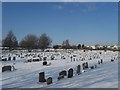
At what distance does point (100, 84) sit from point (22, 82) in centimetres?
467

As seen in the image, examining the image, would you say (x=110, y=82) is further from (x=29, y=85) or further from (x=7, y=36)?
(x=7, y=36)

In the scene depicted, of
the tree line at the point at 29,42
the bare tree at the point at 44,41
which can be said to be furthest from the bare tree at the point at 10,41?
the bare tree at the point at 44,41

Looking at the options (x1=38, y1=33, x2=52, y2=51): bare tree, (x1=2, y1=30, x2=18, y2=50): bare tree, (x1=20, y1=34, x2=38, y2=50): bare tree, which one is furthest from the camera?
(x1=38, y1=33, x2=52, y2=51): bare tree

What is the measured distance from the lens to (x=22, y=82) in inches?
573

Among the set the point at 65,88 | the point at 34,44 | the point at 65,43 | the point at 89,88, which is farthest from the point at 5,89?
the point at 65,43

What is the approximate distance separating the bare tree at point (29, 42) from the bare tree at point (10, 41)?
4.48 m

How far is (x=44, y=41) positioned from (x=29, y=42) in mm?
7364

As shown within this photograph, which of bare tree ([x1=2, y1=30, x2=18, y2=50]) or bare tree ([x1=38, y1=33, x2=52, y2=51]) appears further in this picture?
bare tree ([x1=38, y1=33, x2=52, y2=51])

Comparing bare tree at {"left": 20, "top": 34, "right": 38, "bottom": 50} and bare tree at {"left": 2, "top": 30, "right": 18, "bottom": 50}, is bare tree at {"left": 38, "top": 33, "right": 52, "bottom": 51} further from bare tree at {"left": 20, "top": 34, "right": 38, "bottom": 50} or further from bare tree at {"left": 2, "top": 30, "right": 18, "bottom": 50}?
bare tree at {"left": 2, "top": 30, "right": 18, "bottom": 50}

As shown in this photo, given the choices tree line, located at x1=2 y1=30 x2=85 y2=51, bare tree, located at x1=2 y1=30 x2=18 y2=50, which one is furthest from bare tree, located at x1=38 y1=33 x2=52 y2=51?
bare tree, located at x1=2 y1=30 x2=18 y2=50

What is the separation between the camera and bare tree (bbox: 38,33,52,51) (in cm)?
8281

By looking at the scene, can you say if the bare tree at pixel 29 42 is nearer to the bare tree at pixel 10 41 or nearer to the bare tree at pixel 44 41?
the bare tree at pixel 44 41

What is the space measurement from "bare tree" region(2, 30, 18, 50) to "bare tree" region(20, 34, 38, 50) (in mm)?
4485

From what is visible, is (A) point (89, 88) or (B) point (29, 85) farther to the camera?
(B) point (29, 85)
